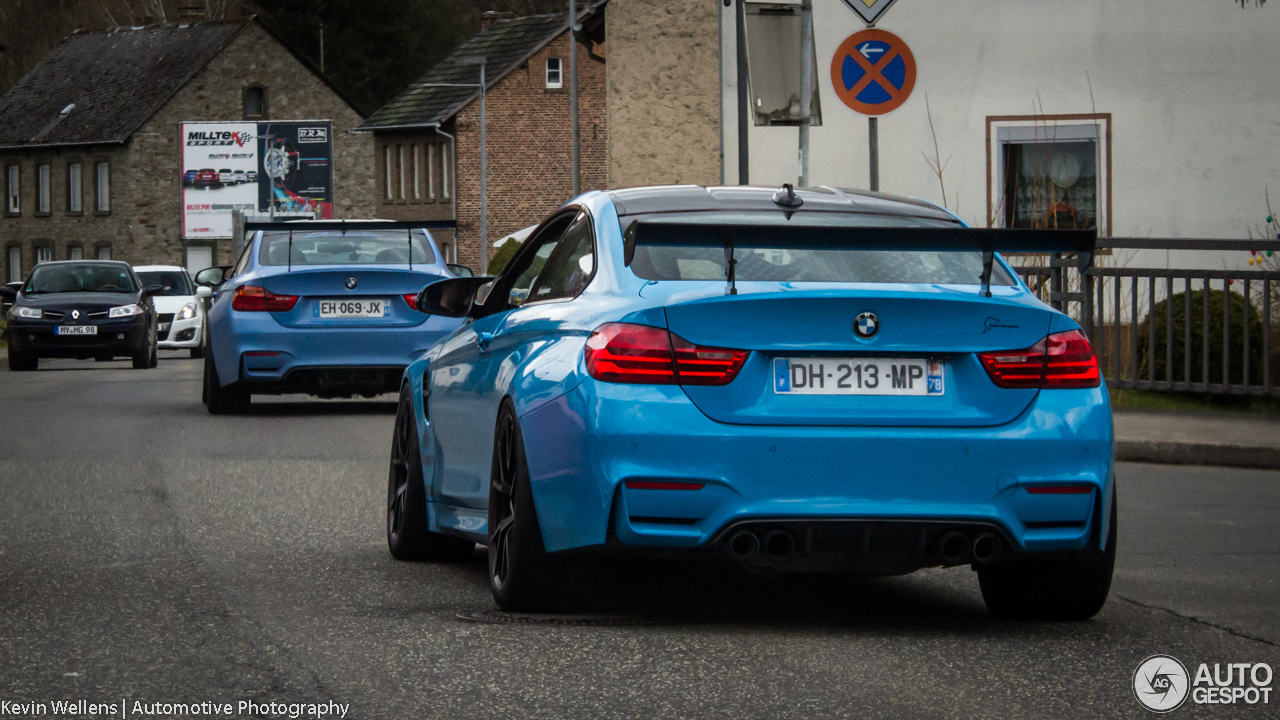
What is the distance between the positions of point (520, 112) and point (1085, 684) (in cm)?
7386

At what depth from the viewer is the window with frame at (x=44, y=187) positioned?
85.9 metres

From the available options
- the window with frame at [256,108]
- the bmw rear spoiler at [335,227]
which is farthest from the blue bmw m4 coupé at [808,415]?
the window with frame at [256,108]

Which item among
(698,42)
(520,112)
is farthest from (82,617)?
(520,112)

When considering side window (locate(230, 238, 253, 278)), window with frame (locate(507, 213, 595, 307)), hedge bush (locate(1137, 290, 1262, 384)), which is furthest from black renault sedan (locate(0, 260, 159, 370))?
window with frame (locate(507, 213, 595, 307))

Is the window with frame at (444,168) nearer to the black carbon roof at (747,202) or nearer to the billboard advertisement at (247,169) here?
the billboard advertisement at (247,169)

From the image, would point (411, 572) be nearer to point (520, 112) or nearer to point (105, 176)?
point (520, 112)

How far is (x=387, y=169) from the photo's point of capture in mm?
83812

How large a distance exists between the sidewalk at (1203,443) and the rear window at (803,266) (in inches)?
260

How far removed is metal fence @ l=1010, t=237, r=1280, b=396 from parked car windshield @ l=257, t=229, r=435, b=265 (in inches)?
197

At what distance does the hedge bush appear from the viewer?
46.6ft

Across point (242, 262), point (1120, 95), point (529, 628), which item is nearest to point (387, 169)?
point (1120, 95)

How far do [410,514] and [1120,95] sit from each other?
15486 millimetres

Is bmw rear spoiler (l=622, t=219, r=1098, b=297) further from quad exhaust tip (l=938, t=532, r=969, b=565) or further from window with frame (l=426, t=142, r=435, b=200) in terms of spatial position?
window with frame (l=426, t=142, r=435, b=200)

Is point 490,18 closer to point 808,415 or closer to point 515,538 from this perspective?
point 515,538
